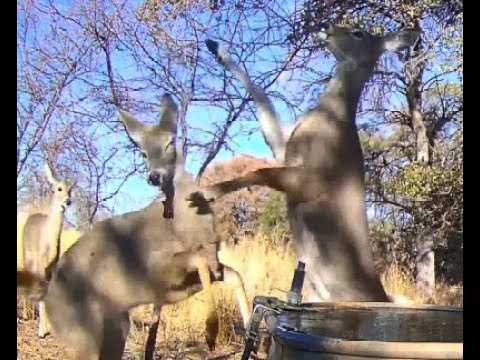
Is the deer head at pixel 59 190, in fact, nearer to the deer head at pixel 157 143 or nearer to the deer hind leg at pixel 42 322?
the deer hind leg at pixel 42 322

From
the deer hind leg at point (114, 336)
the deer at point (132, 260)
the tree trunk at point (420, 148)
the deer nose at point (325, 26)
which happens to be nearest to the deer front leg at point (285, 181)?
the deer at point (132, 260)

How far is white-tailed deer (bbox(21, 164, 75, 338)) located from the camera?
7.80 feet

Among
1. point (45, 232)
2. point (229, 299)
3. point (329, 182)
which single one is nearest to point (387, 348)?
point (329, 182)

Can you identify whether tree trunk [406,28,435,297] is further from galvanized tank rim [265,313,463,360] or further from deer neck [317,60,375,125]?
galvanized tank rim [265,313,463,360]

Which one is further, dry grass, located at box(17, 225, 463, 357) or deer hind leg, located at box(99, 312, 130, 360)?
dry grass, located at box(17, 225, 463, 357)

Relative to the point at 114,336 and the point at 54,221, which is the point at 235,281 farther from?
the point at 54,221

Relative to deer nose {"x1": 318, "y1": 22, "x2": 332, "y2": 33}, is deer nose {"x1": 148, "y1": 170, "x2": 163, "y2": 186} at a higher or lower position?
lower

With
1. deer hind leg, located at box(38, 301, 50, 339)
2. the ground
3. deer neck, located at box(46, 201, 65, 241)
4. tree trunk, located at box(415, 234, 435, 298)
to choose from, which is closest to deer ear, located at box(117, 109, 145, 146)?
deer neck, located at box(46, 201, 65, 241)

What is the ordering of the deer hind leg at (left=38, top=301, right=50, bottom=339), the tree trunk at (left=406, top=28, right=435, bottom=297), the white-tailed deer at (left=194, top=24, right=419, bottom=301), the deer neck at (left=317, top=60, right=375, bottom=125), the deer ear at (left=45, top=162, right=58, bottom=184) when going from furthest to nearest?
the tree trunk at (left=406, top=28, right=435, bottom=297) → the deer neck at (left=317, top=60, right=375, bottom=125) → the deer ear at (left=45, top=162, right=58, bottom=184) → the deer hind leg at (left=38, top=301, right=50, bottom=339) → the white-tailed deer at (left=194, top=24, right=419, bottom=301)

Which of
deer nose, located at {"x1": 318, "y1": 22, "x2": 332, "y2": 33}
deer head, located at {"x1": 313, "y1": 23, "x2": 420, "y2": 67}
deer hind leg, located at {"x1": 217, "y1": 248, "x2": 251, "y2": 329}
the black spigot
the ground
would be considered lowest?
the ground

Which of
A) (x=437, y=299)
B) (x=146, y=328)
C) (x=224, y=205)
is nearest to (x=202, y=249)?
(x=224, y=205)

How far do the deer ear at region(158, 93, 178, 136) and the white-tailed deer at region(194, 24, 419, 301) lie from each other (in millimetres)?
231

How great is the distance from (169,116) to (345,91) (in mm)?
833

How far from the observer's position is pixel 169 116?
6.78ft
